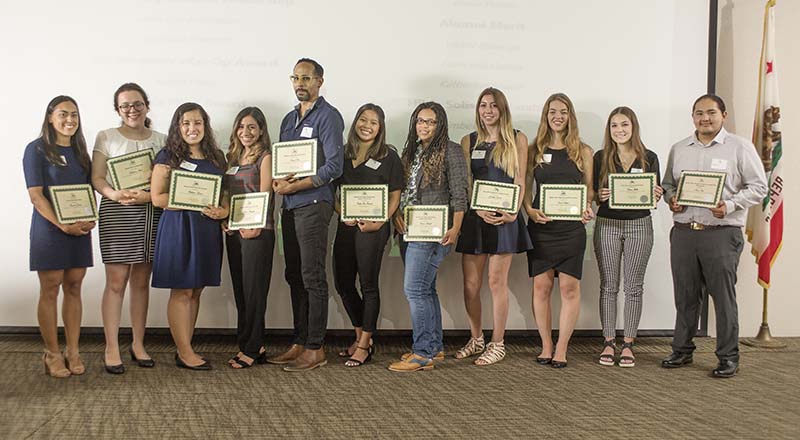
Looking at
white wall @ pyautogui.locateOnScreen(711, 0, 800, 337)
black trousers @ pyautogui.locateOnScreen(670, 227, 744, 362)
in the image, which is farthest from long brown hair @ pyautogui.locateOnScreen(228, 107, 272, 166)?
white wall @ pyautogui.locateOnScreen(711, 0, 800, 337)

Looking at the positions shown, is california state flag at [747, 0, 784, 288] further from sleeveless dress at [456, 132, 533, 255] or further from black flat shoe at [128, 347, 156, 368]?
black flat shoe at [128, 347, 156, 368]

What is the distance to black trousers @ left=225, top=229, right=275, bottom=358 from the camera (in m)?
3.96

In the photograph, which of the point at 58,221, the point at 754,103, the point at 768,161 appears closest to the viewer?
the point at 58,221

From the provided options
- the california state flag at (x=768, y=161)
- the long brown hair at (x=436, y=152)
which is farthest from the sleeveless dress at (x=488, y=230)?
the california state flag at (x=768, y=161)

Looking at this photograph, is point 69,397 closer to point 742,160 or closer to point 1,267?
point 1,267

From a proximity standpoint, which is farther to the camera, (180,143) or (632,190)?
(632,190)

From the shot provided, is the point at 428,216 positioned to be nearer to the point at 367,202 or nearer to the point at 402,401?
the point at 367,202

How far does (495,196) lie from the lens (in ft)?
13.4

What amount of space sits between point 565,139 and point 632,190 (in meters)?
0.52

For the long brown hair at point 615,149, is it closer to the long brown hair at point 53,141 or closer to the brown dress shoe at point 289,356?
the brown dress shoe at point 289,356

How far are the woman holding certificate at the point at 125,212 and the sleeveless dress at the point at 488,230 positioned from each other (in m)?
1.90

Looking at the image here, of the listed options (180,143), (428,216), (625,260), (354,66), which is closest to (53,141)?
(180,143)

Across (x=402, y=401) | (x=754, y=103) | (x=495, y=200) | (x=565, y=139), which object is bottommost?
(x=402, y=401)

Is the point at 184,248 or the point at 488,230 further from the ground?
the point at 488,230
